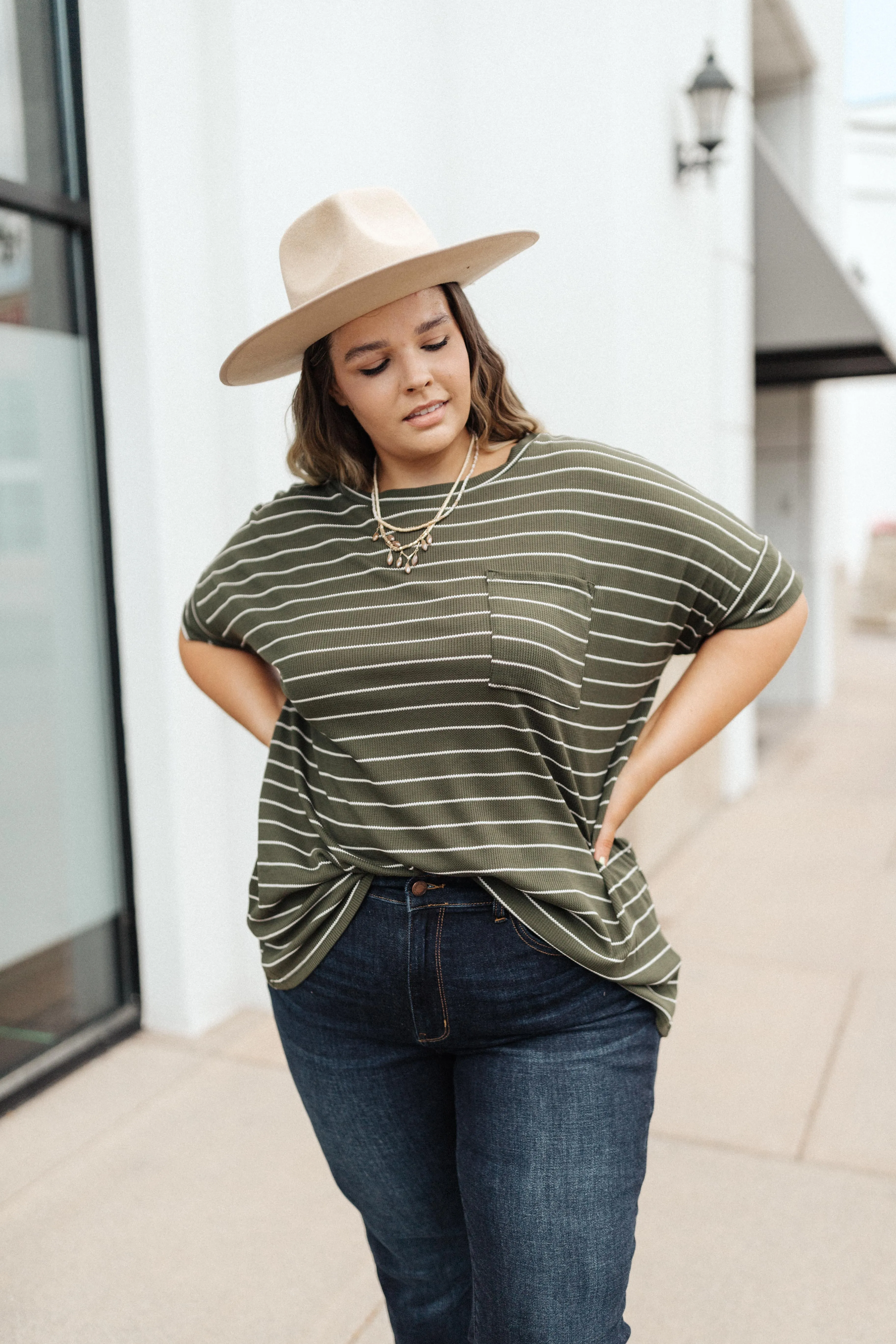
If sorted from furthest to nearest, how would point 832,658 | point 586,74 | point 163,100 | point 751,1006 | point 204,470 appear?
point 832,658 → point 586,74 → point 751,1006 → point 204,470 → point 163,100

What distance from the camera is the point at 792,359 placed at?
7.45 metres

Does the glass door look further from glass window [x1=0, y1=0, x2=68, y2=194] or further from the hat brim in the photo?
the hat brim

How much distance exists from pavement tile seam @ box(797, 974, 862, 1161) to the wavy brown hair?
220cm

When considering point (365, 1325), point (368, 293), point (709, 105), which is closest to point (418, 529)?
point (368, 293)

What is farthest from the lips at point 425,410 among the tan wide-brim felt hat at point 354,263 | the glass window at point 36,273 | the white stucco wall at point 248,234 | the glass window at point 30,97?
the glass window at point 30,97

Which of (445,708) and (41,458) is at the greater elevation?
(41,458)

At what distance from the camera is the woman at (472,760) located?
4.80 ft

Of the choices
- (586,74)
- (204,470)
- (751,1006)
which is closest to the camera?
(204,470)

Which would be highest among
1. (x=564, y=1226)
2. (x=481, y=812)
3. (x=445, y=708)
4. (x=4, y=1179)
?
(x=445, y=708)

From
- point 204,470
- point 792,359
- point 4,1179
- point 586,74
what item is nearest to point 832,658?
point 792,359

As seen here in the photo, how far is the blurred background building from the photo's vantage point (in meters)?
3.29

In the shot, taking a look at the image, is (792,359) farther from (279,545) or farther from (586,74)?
(279,545)

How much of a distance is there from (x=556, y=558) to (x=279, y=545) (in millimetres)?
423

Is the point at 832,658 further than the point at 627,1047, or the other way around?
the point at 832,658
